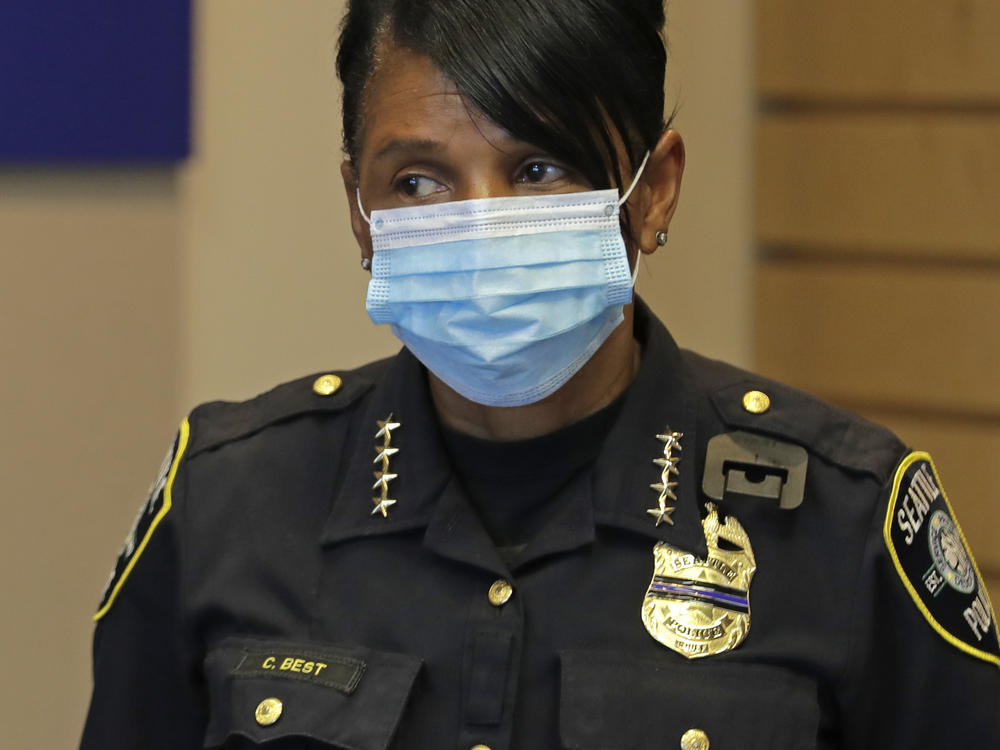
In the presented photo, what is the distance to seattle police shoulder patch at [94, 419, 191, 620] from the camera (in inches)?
58.9

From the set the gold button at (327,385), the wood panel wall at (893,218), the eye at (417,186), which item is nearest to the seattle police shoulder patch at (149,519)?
the gold button at (327,385)

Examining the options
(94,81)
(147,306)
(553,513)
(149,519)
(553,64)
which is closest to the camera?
(553,64)

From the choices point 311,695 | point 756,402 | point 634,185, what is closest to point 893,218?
point 756,402

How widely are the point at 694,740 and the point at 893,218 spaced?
5.68 ft

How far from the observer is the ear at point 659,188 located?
1.38m

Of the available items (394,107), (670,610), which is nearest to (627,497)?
(670,610)

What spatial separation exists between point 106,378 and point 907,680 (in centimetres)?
121

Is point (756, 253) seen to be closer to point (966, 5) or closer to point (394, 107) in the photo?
point (966, 5)

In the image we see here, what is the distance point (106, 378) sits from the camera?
2.03m

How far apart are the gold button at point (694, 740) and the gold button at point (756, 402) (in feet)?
1.09

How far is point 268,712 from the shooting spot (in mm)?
1342

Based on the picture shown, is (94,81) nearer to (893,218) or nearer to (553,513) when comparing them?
(553,513)

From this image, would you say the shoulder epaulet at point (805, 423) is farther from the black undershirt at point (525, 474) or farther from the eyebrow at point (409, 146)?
the eyebrow at point (409, 146)

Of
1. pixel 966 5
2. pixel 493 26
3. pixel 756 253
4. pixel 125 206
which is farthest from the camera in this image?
pixel 756 253
